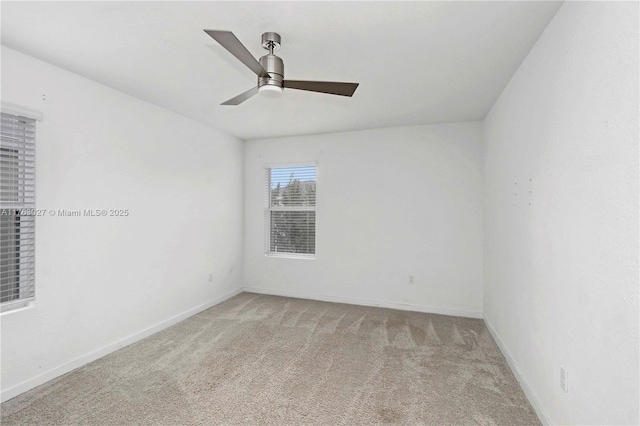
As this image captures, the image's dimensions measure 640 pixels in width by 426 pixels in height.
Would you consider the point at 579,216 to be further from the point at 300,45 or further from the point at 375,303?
the point at 375,303

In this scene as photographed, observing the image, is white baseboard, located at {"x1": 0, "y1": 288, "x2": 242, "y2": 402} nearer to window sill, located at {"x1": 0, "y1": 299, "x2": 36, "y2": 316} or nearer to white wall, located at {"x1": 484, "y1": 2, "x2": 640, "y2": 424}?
window sill, located at {"x1": 0, "y1": 299, "x2": 36, "y2": 316}

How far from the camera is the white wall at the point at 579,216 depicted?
1.18 meters

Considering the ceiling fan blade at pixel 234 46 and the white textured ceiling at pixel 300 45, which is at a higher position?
the white textured ceiling at pixel 300 45

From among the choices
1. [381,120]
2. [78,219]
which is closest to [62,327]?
[78,219]

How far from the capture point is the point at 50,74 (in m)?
2.42

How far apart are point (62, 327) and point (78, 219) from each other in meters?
0.90

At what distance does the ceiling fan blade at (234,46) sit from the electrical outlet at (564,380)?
7.91ft

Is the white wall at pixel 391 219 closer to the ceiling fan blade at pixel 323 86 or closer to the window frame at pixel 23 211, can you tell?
the ceiling fan blade at pixel 323 86

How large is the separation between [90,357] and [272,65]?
9.64 feet

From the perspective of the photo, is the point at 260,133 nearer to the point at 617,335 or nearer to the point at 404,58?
the point at 404,58

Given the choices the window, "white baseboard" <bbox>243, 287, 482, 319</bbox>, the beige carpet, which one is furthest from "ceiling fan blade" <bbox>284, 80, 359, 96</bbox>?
"white baseboard" <bbox>243, 287, 482, 319</bbox>

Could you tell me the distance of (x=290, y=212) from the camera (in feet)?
16.1

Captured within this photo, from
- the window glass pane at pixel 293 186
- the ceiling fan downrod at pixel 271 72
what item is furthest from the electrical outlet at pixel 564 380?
the window glass pane at pixel 293 186

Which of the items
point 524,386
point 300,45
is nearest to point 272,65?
point 300,45
